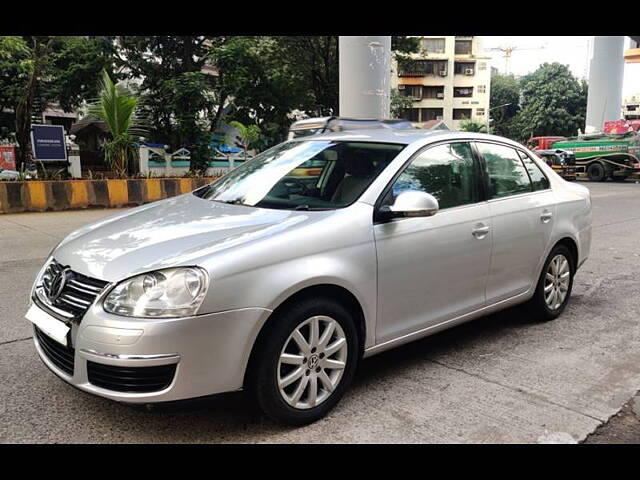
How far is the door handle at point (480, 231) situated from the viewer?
378 centimetres

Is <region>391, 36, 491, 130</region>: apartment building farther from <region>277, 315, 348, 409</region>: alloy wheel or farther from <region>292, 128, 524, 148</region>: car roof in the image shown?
<region>277, 315, 348, 409</region>: alloy wheel

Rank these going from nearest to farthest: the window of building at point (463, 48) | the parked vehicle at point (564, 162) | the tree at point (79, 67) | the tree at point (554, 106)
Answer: the tree at point (79, 67), the parked vehicle at point (564, 162), the tree at point (554, 106), the window of building at point (463, 48)

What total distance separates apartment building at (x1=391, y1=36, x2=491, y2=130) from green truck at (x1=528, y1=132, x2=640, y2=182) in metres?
43.1

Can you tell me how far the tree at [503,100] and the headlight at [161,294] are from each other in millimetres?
78186

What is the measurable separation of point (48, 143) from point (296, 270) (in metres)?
12.2

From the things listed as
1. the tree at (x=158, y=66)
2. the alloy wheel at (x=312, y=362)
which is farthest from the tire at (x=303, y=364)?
the tree at (x=158, y=66)

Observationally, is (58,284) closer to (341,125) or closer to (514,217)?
(341,125)

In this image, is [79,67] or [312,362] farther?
[79,67]

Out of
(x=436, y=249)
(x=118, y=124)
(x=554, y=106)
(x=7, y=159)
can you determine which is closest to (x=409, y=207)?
→ (x=436, y=249)

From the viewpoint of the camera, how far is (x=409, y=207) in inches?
127

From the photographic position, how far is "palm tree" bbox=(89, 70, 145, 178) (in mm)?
12383

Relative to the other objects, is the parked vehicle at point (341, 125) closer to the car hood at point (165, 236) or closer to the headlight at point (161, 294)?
the car hood at point (165, 236)
